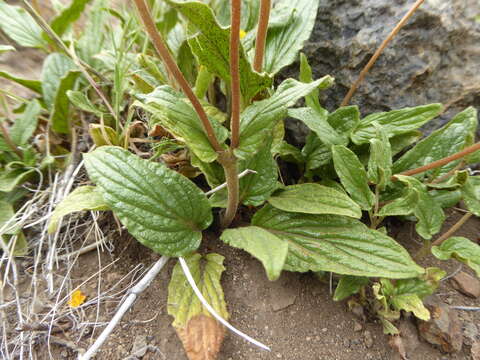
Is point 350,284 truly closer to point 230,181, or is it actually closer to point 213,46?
point 230,181

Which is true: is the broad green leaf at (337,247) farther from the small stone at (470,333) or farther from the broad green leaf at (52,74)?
the broad green leaf at (52,74)

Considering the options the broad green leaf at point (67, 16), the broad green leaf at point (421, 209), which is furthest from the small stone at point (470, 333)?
the broad green leaf at point (67, 16)

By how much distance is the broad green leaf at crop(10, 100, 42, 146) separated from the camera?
142 centimetres

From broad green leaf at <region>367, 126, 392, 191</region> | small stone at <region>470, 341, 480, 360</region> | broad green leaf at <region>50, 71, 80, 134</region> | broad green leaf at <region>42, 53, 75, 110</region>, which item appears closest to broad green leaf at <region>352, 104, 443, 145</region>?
broad green leaf at <region>367, 126, 392, 191</region>

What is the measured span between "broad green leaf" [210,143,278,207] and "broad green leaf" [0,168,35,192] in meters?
0.80

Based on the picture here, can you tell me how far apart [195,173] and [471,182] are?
3.13 feet

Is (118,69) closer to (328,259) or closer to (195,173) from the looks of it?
(195,173)

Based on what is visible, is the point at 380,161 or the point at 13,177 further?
the point at 13,177

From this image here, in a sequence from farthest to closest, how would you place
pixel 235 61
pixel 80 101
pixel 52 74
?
1. pixel 52 74
2. pixel 80 101
3. pixel 235 61

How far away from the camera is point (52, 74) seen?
1.51m

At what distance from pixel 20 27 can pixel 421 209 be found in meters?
1.93

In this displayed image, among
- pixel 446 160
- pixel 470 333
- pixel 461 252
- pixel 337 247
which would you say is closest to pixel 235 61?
pixel 337 247

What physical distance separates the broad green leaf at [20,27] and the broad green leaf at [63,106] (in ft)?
1.50

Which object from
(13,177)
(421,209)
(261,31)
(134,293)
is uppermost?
(261,31)
